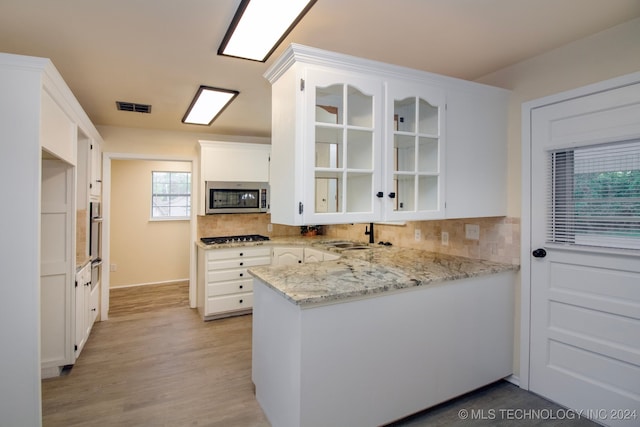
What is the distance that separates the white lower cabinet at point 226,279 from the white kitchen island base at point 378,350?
185 cm

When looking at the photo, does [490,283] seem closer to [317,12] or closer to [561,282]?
[561,282]

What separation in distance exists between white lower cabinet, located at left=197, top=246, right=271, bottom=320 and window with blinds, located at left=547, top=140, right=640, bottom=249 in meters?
3.12

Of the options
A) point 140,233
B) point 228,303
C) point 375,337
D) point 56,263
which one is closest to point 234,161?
point 228,303

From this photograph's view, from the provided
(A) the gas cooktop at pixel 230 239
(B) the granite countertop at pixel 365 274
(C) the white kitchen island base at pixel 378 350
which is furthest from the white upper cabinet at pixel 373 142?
(A) the gas cooktop at pixel 230 239

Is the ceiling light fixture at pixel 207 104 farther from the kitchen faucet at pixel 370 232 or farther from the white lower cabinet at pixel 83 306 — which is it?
the kitchen faucet at pixel 370 232

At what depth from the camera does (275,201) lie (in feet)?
6.97

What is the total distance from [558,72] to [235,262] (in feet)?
11.8

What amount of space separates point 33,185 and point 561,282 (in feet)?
10.9

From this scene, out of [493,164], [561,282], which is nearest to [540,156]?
[493,164]

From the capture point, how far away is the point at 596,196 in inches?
83.8

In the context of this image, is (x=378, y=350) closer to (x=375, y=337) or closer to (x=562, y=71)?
(x=375, y=337)

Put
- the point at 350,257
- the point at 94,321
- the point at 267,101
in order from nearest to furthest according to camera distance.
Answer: the point at 350,257, the point at 267,101, the point at 94,321

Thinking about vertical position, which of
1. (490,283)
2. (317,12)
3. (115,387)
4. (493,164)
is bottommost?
(115,387)

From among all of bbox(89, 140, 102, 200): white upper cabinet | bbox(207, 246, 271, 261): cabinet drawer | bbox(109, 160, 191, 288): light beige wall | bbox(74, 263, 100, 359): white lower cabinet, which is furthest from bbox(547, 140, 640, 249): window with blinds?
bbox(109, 160, 191, 288): light beige wall
